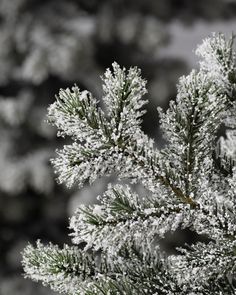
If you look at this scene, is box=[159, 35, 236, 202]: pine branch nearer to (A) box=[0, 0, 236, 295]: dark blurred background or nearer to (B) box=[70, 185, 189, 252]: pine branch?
(B) box=[70, 185, 189, 252]: pine branch

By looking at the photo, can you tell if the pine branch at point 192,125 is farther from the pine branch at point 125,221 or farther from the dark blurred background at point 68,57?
the dark blurred background at point 68,57

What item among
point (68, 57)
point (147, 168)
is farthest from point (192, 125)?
point (68, 57)

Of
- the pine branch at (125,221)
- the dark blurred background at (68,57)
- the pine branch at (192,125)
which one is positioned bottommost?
the pine branch at (125,221)

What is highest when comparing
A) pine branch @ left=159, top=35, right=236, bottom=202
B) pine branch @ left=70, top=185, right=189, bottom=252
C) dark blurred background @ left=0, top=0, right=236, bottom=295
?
dark blurred background @ left=0, top=0, right=236, bottom=295

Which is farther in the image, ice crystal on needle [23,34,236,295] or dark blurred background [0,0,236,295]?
dark blurred background [0,0,236,295]

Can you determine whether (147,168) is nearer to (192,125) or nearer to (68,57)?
(192,125)

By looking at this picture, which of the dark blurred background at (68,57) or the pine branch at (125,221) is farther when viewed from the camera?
the dark blurred background at (68,57)

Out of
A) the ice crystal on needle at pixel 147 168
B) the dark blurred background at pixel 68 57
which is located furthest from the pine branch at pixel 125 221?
the dark blurred background at pixel 68 57

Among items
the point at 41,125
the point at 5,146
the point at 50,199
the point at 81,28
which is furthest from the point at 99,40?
the point at 50,199

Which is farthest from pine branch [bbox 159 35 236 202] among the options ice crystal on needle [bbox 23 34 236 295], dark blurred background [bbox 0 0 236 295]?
dark blurred background [bbox 0 0 236 295]
